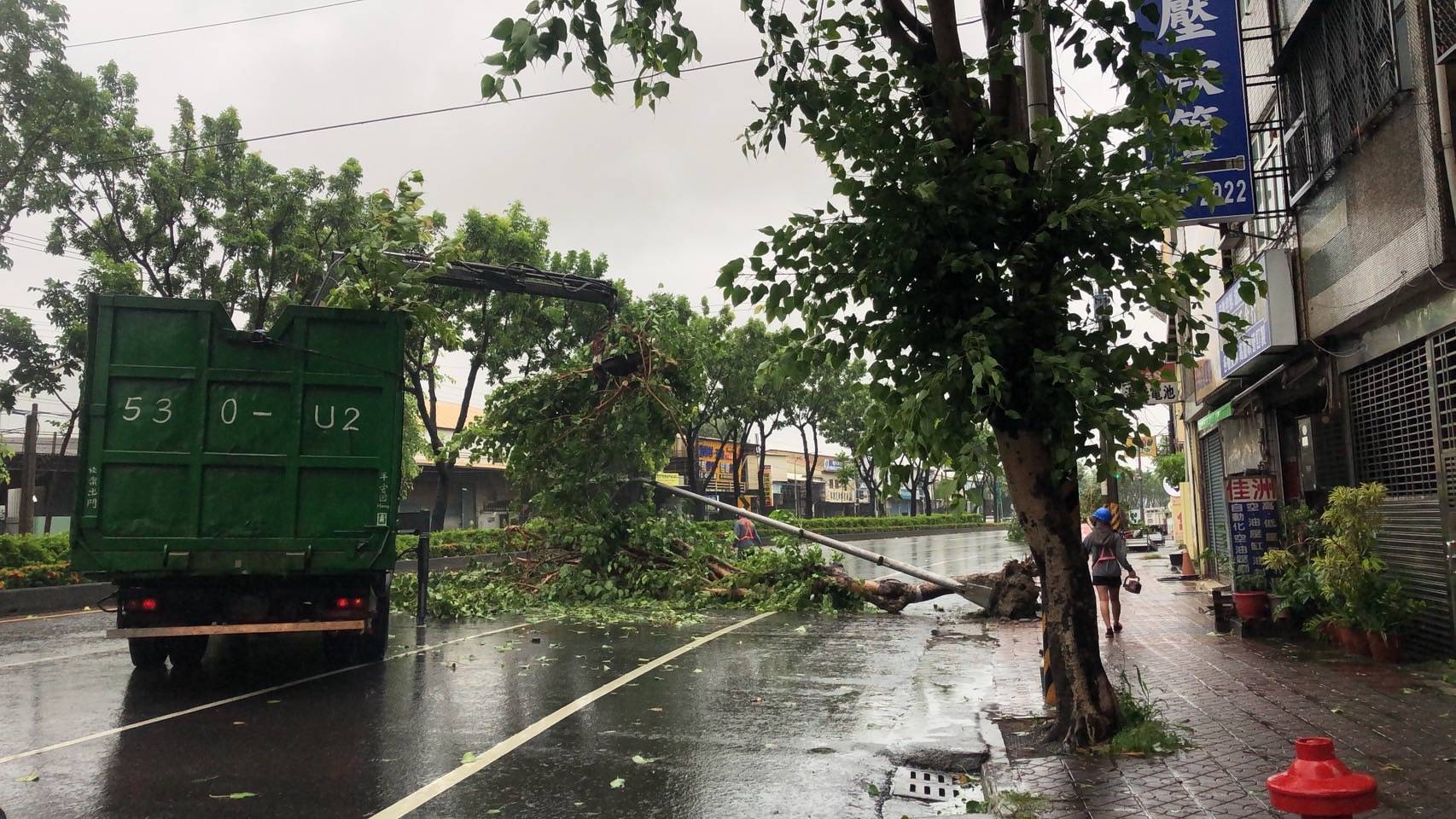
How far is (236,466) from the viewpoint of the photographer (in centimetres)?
858

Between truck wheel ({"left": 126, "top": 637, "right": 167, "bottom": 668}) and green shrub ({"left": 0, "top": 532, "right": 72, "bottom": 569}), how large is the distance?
9003mm

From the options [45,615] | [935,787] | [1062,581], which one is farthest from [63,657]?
[1062,581]

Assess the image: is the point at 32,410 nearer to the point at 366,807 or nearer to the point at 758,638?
the point at 758,638

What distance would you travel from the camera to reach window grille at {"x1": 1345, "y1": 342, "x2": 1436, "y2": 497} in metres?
8.93

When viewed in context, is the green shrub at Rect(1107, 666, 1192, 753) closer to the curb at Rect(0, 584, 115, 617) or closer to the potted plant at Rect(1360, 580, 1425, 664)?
the potted plant at Rect(1360, 580, 1425, 664)

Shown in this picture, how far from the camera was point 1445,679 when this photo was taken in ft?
25.0

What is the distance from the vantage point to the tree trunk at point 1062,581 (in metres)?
6.04

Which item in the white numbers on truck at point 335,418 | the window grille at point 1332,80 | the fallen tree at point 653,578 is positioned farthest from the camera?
the fallen tree at point 653,578

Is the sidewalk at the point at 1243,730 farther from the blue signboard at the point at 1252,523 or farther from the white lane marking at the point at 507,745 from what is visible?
the white lane marking at the point at 507,745

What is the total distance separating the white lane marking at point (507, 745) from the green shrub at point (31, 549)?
12.8m

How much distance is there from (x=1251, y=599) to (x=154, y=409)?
1133 cm

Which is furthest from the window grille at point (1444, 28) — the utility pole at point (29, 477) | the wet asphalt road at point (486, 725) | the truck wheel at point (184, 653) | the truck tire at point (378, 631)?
the utility pole at point (29, 477)

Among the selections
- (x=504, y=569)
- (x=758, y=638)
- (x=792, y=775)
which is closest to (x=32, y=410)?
(x=504, y=569)

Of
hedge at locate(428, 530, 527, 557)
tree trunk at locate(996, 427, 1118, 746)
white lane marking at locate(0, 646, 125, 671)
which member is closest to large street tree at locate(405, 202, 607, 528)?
hedge at locate(428, 530, 527, 557)
